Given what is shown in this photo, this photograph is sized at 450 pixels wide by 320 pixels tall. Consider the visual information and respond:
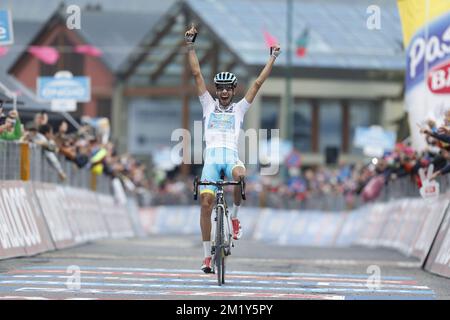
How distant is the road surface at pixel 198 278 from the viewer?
12.0 metres

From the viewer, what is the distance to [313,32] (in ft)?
213

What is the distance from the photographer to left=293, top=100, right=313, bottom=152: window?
67.4m

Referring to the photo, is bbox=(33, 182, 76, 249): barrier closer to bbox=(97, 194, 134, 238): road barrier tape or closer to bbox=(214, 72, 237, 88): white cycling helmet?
bbox=(97, 194, 134, 238): road barrier tape

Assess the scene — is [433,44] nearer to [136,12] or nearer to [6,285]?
[6,285]

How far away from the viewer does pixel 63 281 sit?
520 inches

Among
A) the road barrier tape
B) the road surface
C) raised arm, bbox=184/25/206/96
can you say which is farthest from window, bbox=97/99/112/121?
raised arm, bbox=184/25/206/96

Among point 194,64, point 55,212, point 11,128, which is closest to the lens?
point 194,64

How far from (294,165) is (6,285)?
33948 mm

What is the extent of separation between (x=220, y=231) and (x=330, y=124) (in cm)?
5579

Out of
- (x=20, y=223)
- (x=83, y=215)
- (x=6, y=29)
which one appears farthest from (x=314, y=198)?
(x=20, y=223)

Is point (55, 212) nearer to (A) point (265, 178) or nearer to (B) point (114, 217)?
(B) point (114, 217)

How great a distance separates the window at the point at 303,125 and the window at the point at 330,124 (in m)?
0.59

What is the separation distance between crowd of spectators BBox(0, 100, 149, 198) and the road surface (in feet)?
6.41
